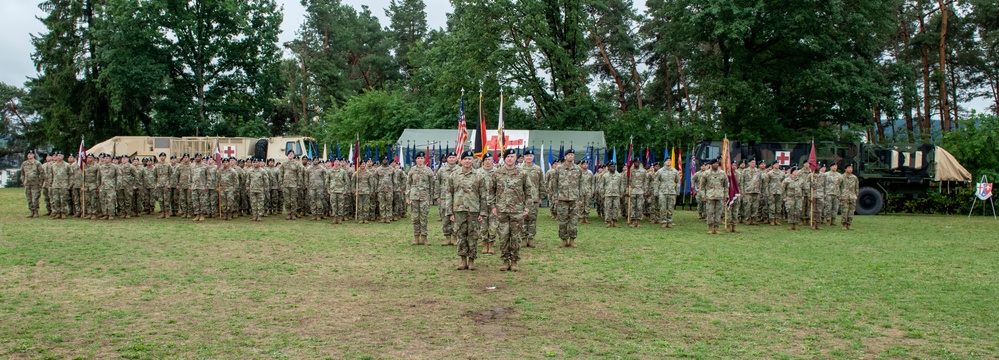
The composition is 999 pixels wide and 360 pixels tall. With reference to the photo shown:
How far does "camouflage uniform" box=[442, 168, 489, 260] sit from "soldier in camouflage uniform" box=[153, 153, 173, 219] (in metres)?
11.3

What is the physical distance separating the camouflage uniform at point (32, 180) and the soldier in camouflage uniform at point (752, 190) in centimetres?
1840

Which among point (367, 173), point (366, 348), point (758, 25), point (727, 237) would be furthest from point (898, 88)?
point (366, 348)

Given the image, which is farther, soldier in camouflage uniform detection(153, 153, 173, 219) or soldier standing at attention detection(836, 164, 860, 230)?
soldier in camouflage uniform detection(153, 153, 173, 219)

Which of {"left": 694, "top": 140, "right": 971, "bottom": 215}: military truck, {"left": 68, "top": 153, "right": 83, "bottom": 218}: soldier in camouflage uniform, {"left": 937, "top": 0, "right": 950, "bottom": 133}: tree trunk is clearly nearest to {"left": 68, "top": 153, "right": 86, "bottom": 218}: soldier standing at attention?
{"left": 68, "top": 153, "right": 83, "bottom": 218}: soldier in camouflage uniform

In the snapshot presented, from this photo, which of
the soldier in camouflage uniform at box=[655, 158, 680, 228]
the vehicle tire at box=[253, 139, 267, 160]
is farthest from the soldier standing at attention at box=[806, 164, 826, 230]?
the vehicle tire at box=[253, 139, 267, 160]

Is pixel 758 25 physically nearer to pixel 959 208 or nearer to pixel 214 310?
pixel 959 208

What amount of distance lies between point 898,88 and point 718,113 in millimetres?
8746

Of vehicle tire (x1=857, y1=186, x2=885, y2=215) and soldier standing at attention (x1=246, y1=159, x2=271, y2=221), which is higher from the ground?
soldier standing at attention (x1=246, y1=159, x2=271, y2=221)

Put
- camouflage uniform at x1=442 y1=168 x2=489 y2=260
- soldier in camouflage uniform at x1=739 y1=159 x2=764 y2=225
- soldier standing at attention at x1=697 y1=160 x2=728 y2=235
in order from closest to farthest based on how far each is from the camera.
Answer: camouflage uniform at x1=442 y1=168 x2=489 y2=260, soldier standing at attention at x1=697 y1=160 x2=728 y2=235, soldier in camouflage uniform at x1=739 y1=159 x2=764 y2=225

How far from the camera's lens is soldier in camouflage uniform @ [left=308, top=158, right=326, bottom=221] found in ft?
61.5

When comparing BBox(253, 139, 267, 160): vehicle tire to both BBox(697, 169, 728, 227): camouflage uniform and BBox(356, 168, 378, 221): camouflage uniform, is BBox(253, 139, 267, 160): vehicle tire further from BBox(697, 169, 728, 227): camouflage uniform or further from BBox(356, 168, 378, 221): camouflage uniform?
BBox(697, 169, 728, 227): camouflage uniform

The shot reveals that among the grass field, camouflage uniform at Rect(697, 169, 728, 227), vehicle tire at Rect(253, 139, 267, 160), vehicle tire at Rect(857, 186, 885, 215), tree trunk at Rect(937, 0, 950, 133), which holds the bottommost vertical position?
the grass field

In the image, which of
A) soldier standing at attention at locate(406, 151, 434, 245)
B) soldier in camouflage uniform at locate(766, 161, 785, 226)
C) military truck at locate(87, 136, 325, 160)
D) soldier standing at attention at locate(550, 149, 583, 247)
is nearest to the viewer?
soldier standing at attention at locate(550, 149, 583, 247)

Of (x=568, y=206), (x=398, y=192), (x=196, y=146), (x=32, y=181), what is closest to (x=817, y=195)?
(x=568, y=206)
